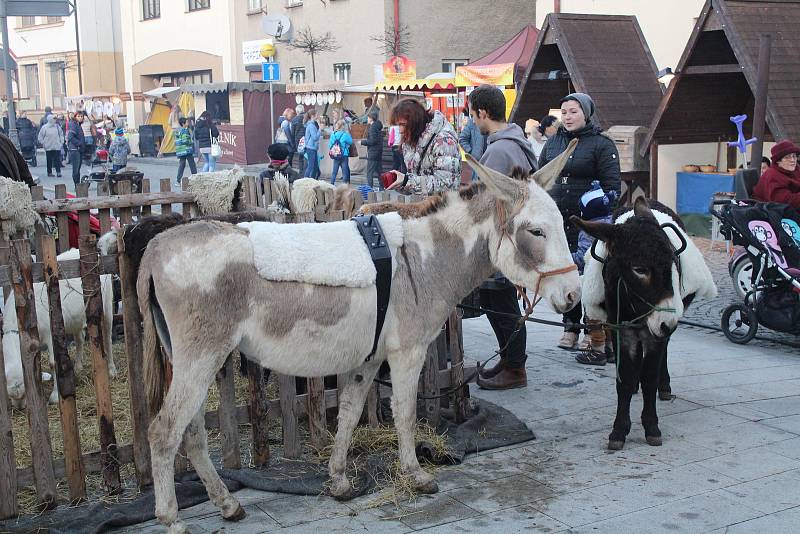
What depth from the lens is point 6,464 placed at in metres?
4.41

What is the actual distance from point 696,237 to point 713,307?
4.33 metres

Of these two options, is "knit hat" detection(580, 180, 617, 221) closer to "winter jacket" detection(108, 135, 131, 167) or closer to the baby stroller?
the baby stroller

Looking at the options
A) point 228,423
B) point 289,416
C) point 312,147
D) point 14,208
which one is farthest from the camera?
point 312,147

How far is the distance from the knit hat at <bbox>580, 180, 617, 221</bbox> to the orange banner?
41.9 feet

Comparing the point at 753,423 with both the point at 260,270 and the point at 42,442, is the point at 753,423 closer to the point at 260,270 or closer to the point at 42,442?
the point at 260,270

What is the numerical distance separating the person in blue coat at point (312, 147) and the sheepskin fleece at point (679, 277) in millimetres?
17881

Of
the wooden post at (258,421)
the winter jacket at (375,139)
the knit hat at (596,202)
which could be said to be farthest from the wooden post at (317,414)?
the winter jacket at (375,139)

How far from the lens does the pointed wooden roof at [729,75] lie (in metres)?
10.3

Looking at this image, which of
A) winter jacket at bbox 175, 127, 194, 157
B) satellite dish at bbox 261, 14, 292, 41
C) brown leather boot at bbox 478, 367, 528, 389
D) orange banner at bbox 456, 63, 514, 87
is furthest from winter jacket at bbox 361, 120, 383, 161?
brown leather boot at bbox 478, 367, 528, 389

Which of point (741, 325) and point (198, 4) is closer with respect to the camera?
point (741, 325)

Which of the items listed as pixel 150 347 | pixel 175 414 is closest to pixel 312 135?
pixel 150 347

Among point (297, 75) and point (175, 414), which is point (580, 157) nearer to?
point (175, 414)

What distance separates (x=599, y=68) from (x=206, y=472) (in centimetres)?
974

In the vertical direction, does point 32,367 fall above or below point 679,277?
below
